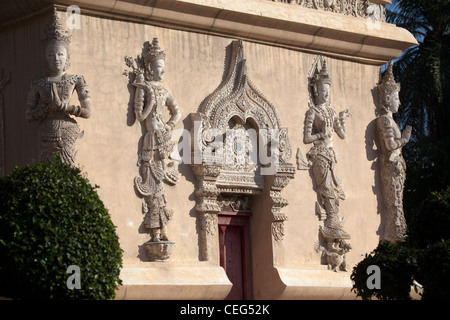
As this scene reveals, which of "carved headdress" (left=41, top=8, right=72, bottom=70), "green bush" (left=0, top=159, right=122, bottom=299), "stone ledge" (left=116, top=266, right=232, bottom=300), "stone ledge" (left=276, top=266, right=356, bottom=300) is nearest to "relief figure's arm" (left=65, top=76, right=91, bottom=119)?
"carved headdress" (left=41, top=8, right=72, bottom=70)

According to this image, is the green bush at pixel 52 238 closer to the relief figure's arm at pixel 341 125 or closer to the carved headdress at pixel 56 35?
the carved headdress at pixel 56 35

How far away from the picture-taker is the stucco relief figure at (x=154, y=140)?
578 inches

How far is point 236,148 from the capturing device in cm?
1595

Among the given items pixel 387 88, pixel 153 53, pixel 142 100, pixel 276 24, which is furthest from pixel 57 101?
pixel 387 88

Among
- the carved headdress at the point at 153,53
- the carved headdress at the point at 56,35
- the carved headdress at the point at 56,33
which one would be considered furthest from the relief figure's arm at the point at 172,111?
the carved headdress at the point at 56,33

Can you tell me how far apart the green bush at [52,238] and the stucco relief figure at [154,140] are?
2.53 m

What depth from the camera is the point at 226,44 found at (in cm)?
1598

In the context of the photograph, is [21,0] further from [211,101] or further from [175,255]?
[175,255]

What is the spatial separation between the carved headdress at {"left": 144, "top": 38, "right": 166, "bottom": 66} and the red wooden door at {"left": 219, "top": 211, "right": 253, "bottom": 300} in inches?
105

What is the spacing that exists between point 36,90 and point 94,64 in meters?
0.96

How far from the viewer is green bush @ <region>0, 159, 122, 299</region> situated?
11.2 m

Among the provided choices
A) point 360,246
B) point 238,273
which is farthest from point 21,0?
point 360,246

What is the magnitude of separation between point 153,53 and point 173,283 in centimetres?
335

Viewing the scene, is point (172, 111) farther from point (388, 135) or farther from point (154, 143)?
point (388, 135)
